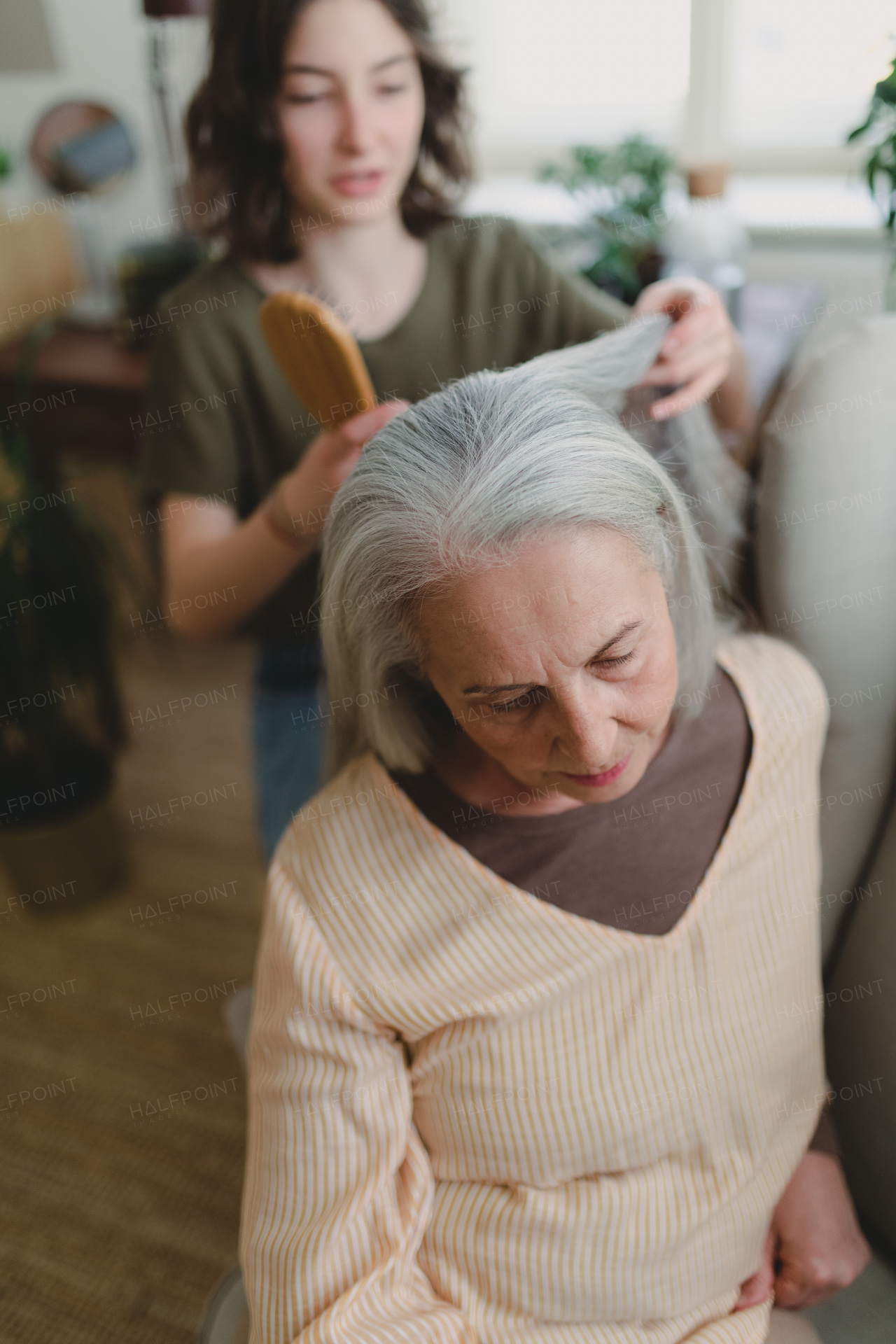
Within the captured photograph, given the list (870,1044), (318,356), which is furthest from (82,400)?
(870,1044)

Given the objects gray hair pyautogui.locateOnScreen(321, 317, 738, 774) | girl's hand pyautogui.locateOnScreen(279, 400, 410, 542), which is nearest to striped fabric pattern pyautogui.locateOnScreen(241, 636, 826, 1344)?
gray hair pyautogui.locateOnScreen(321, 317, 738, 774)

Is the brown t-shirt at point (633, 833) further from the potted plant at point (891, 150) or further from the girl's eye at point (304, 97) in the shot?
the girl's eye at point (304, 97)

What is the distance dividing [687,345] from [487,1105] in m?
0.71

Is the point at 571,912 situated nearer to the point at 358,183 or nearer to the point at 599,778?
the point at 599,778

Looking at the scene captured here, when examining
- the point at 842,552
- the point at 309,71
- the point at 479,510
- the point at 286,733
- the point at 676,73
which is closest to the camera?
the point at 479,510

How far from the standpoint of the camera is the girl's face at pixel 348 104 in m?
1.14

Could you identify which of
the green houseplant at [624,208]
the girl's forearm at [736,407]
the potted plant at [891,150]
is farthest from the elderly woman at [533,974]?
the green houseplant at [624,208]

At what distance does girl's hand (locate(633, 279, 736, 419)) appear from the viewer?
984mm

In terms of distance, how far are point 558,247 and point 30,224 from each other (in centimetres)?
125

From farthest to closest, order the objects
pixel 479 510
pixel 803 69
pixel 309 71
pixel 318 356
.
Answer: pixel 803 69
pixel 309 71
pixel 318 356
pixel 479 510

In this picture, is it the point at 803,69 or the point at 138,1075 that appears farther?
the point at 803,69

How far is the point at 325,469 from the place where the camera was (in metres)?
0.96

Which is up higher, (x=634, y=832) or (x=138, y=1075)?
(x=634, y=832)

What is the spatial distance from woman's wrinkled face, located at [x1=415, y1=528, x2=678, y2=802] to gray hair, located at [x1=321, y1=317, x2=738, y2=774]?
0.02m
